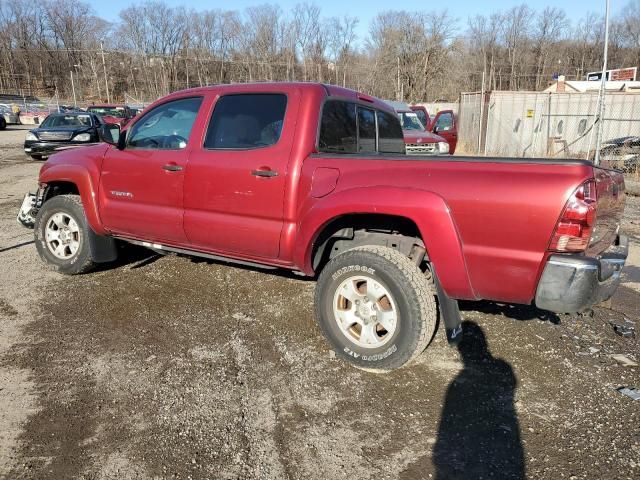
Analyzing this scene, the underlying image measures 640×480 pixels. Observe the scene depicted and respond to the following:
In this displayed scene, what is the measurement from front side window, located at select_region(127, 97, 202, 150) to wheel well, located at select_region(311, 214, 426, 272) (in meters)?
1.53

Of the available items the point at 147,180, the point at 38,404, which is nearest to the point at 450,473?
the point at 38,404

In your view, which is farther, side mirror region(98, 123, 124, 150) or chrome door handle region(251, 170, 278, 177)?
side mirror region(98, 123, 124, 150)

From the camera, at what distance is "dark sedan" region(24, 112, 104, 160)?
625 inches

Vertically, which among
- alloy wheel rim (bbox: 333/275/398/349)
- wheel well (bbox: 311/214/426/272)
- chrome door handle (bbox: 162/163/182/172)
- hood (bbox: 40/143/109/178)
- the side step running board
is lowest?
alloy wheel rim (bbox: 333/275/398/349)

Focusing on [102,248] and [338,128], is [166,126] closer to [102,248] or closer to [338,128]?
[102,248]

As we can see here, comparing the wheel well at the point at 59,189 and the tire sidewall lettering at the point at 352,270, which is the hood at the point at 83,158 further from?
the tire sidewall lettering at the point at 352,270

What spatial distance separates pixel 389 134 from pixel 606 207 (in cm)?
230

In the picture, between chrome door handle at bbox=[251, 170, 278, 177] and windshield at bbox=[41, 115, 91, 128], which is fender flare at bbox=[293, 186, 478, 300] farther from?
windshield at bbox=[41, 115, 91, 128]

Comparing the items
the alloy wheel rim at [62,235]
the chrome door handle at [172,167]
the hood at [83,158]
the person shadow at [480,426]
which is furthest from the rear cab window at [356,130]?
the alloy wheel rim at [62,235]

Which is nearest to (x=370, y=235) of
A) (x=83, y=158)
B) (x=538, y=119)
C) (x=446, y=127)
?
(x=83, y=158)

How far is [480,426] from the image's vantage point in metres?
2.75

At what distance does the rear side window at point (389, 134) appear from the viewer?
467 cm

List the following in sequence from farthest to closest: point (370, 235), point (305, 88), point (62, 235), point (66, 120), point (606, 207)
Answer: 1. point (66, 120)
2. point (62, 235)
3. point (305, 88)
4. point (370, 235)
5. point (606, 207)

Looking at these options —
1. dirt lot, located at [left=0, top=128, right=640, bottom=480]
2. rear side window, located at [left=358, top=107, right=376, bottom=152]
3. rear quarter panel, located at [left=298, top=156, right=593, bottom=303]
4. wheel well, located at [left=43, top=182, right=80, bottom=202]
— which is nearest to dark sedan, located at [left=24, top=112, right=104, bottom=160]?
wheel well, located at [left=43, top=182, right=80, bottom=202]
